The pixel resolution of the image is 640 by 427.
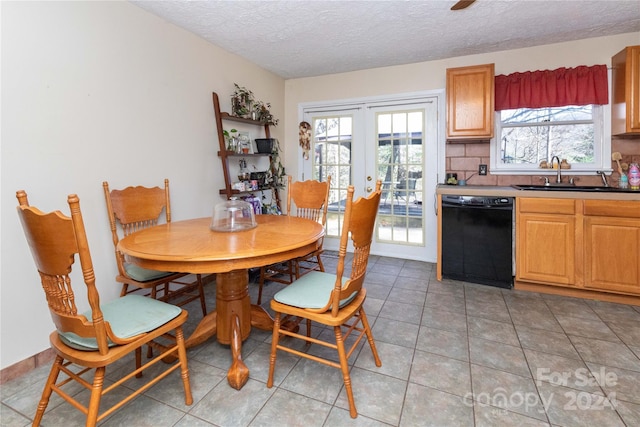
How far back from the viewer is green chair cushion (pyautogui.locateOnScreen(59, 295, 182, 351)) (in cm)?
125

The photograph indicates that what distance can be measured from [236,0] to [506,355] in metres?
2.98

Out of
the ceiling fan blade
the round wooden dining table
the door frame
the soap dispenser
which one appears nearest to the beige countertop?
the soap dispenser

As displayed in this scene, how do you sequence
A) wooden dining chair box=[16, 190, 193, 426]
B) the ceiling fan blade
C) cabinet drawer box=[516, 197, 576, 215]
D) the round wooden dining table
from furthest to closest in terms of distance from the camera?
cabinet drawer box=[516, 197, 576, 215], the ceiling fan blade, the round wooden dining table, wooden dining chair box=[16, 190, 193, 426]

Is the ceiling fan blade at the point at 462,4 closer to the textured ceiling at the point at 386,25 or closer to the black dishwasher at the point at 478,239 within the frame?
the textured ceiling at the point at 386,25

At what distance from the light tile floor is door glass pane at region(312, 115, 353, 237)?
2.11m

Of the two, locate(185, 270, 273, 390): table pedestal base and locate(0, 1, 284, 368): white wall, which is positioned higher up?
locate(0, 1, 284, 368): white wall

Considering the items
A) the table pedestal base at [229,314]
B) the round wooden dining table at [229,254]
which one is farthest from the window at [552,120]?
the table pedestal base at [229,314]

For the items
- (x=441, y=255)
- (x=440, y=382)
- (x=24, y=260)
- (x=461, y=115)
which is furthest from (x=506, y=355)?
(x=24, y=260)

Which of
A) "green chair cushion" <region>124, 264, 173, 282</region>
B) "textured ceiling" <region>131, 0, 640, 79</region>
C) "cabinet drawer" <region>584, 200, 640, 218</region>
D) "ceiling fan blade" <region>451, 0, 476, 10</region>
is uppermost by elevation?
"textured ceiling" <region>131, 0, 640, 79</region>

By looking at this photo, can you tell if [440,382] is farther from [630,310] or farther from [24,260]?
[24,260]

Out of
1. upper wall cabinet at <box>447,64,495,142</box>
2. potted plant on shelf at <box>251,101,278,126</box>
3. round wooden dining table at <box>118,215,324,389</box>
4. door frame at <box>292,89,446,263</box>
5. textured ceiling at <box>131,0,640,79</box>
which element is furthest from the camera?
door frame at <box>292,89,446,263</box>

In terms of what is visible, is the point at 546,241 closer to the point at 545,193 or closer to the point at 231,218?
the point at 545,193

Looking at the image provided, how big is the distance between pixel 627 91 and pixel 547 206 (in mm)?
1215

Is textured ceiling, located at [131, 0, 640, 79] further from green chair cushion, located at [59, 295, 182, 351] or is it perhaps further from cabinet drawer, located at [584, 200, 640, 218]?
green chair cushion, located at [59, 295, 182, 351]
